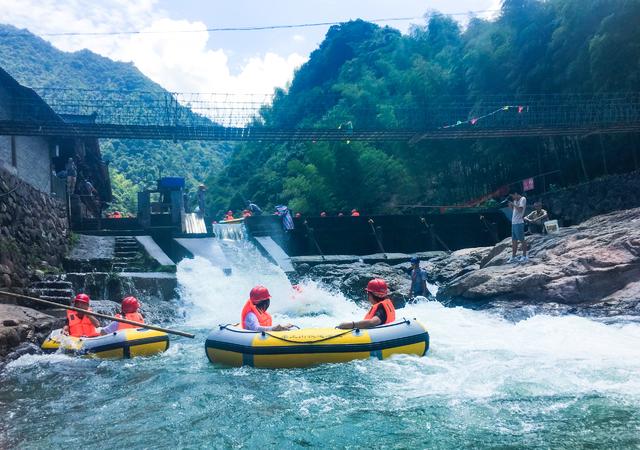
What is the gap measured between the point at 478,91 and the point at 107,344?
25.6 meters

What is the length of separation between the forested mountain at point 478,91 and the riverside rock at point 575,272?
1013cm

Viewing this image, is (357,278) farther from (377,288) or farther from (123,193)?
(123,193)

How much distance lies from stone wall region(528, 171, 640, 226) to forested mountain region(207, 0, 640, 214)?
2169 mm

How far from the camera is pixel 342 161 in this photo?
103 ft

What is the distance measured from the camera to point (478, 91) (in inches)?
1145

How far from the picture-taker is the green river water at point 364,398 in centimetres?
458

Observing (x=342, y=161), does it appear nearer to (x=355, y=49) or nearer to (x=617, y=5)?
(x=617, y=5)

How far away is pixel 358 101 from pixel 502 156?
54.4ft

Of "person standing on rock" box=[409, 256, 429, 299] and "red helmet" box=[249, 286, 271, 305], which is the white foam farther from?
"red helmet" box=[249, 286, 271, 305]

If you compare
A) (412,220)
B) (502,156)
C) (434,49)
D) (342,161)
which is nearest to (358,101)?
(434,49)

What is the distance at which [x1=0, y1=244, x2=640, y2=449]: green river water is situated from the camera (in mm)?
4578

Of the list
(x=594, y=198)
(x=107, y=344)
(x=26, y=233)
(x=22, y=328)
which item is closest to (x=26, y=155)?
(x=26, y=233)

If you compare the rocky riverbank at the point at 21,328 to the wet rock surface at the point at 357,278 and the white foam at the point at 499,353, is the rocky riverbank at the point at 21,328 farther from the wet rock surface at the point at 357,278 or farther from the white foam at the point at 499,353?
the wet rock surface at the point at 357,278

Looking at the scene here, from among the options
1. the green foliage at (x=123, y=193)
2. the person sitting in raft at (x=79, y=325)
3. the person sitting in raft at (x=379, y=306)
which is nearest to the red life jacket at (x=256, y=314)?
the person sitting in raft at (x=379, y=306)
